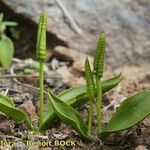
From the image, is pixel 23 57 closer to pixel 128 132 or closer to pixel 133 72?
pixel 133 72

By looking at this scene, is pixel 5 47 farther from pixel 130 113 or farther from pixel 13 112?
pixel 130 113

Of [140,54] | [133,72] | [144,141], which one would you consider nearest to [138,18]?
[140,54]

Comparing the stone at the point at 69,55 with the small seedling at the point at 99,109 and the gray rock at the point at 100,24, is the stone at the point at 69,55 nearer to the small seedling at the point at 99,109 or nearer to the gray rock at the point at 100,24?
the gray rock at the point at 100,24

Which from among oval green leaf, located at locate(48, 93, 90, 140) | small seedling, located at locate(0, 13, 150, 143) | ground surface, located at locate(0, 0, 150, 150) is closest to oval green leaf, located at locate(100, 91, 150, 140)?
small seedling, located at locate(0, 13, 150, 143)

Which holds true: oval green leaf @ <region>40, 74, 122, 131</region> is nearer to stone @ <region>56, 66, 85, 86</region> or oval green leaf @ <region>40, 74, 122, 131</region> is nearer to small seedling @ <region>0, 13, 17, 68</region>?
stone @ <region>56, 66, 85, 86</region>

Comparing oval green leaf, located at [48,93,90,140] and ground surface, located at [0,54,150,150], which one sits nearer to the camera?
oval green leaf, located at [48,93,90,140]

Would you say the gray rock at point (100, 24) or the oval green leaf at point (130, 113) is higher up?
the gray rock at point (100, 24)

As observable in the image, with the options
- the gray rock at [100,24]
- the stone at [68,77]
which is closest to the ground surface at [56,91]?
the stone at [68,77]

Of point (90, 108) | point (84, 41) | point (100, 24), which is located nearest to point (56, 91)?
point (90, 108)
